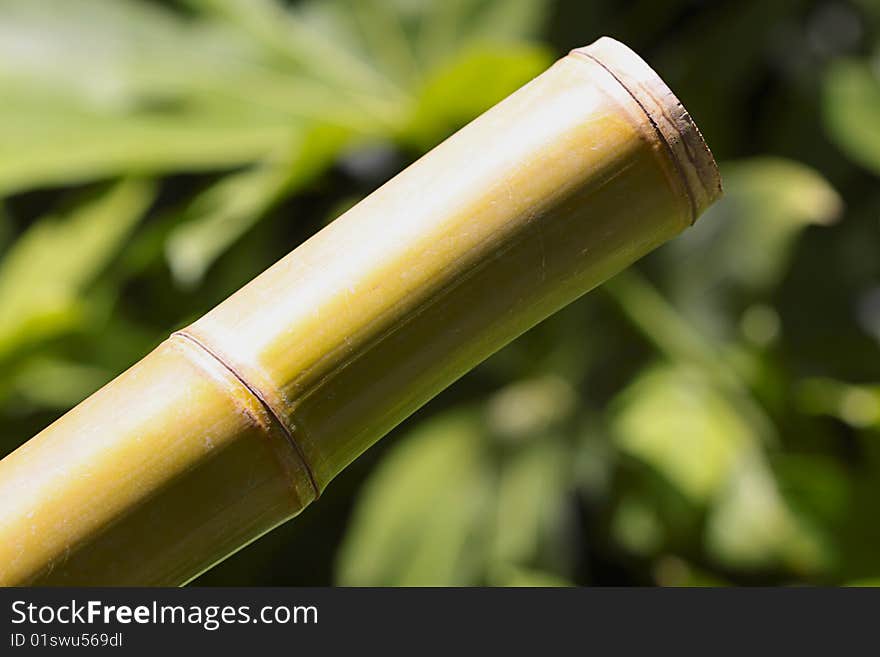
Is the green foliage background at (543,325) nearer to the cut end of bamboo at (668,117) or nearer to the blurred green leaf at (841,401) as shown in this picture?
the blurred green leaf at (841,401)

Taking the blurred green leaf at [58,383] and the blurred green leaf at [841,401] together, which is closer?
the blurred green leaf at [841,401]

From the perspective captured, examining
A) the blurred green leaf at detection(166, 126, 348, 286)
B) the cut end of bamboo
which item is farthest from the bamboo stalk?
the blurred green leaf at detection(166, 126, 348, 286)

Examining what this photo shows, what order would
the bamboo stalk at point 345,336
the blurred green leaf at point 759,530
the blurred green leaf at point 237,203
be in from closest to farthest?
the bamboo stalk at point 345,336 < the blurred green leaf at point 237,203 < the blurred green leaf at point 759,530

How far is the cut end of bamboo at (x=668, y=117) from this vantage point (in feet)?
1.03

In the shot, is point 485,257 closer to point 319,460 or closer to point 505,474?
point 319,460

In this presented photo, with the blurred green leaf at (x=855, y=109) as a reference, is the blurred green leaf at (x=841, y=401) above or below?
below

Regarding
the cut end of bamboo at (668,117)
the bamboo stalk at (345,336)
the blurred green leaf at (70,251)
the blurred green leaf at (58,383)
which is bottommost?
the bamboo stalk at (345,336)

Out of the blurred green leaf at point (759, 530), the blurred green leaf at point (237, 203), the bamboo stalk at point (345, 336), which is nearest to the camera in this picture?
the bamboo stalk at point (345, 336)

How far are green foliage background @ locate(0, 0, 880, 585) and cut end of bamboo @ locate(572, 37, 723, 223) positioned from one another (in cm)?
32

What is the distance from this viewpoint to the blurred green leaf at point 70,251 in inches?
28.0

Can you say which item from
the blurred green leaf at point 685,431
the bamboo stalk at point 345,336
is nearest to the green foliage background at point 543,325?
the blurred green leaf at point 685,431

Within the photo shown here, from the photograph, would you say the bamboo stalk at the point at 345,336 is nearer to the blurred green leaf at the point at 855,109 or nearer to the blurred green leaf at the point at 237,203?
the blurred green leaf at the point at 237,203

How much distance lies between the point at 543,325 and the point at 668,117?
0.56m

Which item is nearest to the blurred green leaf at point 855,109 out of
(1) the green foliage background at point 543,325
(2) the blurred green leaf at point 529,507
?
(1) the green foliage background at point 543,325
